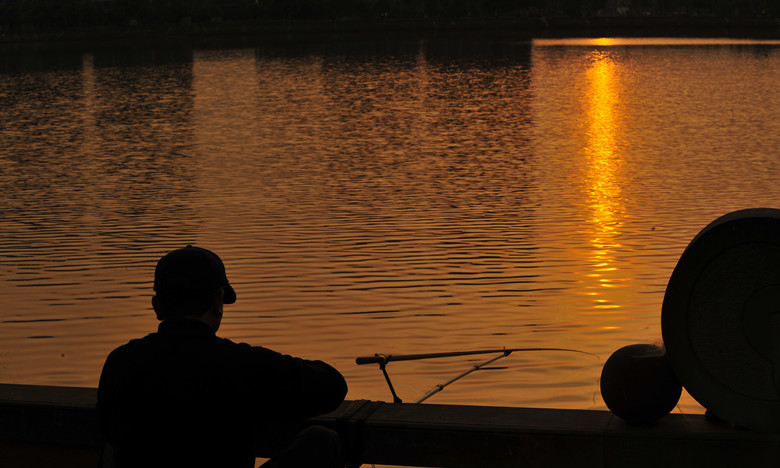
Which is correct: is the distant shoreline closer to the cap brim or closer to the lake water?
the lake water

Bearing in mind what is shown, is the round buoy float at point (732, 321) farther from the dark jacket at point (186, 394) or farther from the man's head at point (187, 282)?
the man's head at point (187, 282)

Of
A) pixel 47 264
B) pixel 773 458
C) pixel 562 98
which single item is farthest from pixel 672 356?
pixel 562 98

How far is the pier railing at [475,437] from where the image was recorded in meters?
4.46

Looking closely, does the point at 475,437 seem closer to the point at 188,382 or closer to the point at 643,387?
the point at 643,387

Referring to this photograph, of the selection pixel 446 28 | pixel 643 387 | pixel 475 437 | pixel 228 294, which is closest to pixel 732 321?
pixel 643 387

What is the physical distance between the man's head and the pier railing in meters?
1.27

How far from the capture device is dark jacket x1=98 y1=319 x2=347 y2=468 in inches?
140

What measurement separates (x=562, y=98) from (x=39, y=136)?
1999 centimetres

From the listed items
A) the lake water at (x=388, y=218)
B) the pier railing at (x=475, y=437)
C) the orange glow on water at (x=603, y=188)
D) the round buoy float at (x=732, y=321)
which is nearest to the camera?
the round buoy float at (x=732, y=321)

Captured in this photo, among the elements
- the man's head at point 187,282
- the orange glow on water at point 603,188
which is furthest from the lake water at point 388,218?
the man's head at point 187,282

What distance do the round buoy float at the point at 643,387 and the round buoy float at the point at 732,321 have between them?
0.46 feet

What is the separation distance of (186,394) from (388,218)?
13153mm

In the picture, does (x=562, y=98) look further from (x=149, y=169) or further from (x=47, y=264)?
(x=47, y=264)

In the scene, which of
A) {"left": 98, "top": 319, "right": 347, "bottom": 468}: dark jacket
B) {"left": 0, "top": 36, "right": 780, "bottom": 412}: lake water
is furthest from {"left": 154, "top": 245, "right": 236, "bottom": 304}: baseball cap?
{"left": 0, "top": 36, "right": 780, "bottom": 412}: lake water
